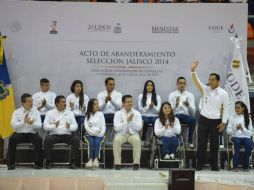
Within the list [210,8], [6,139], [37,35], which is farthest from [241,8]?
[6,139]

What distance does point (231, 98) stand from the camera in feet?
35.0

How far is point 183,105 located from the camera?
1038cm

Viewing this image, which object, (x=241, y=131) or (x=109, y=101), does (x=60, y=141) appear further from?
(x=241, y=131)

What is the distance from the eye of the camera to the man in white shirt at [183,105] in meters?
10.3

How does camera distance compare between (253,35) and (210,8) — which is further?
(253,35)

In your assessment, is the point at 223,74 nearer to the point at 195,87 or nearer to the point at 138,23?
the point at 195,87

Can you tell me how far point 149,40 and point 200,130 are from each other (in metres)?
2.20

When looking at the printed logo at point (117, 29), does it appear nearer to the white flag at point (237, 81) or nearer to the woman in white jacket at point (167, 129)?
the woman in white jacket at point (167, 129)

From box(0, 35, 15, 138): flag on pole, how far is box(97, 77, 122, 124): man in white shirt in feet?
5.46

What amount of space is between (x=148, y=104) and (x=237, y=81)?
1.79 meters

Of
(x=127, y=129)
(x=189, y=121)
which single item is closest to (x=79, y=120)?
(x=127, y=129)

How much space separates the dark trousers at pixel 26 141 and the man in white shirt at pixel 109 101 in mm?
1435

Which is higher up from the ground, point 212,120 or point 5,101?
point 5,101

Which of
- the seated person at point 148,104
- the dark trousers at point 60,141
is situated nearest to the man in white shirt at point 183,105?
the seated person at point 148,104
